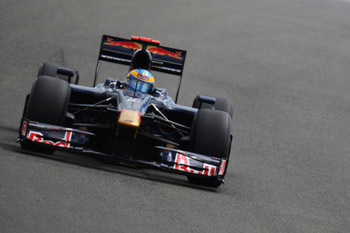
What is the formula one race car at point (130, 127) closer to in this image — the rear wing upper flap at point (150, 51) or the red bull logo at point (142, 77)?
the red bull logo at point (142, 77)

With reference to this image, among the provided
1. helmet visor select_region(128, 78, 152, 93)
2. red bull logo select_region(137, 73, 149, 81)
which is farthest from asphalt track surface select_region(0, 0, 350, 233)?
red bull logo select_region(137, 73, 149, 81)

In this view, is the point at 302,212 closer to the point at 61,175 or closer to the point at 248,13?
the point at 61,175

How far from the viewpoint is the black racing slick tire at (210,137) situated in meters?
9.62

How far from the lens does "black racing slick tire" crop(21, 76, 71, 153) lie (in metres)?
9.44

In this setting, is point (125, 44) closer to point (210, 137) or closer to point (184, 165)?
point (210, 137)

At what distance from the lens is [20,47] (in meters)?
19.0

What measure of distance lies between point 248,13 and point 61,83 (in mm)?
17791

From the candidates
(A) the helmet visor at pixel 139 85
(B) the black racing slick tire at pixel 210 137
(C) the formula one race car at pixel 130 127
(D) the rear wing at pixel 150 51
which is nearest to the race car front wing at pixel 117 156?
(C) the formula one race car at pixel 130 127

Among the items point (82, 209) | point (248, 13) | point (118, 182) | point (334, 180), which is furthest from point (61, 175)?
point (248, 13)

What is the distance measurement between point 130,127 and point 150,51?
288 cm

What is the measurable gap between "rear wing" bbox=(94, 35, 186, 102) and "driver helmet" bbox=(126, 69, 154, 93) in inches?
26.9

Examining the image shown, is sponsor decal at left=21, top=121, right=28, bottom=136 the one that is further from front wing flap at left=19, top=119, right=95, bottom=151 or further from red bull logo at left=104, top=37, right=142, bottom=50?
red bull logo at left=104, top=37, right=142, bottom=50

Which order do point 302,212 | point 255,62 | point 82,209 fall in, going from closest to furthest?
point 82,209
point 302,212
point 255,62

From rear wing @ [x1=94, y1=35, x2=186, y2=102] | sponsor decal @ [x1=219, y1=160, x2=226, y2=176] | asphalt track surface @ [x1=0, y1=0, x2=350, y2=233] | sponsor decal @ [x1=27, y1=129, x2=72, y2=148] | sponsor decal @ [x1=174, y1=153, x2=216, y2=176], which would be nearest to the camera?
asphalt track surface @ [x1=0, y1=0, x2=350, y2=233]
